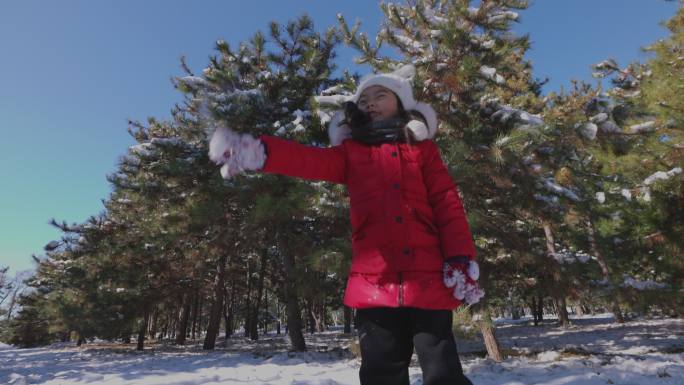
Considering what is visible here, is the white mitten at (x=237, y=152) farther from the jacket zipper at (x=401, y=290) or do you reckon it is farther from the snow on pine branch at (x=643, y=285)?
the snow on pine branch at (x=643, y=285)

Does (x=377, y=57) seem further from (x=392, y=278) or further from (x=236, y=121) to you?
(x=392, y=278)

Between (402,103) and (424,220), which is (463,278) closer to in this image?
(424,220)

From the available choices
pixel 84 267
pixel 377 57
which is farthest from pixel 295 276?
pixel 84 267

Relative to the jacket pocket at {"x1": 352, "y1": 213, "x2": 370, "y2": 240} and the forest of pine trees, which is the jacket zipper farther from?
the forest of pine trees

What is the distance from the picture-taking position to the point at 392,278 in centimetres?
194

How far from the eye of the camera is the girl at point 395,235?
1.82 meters

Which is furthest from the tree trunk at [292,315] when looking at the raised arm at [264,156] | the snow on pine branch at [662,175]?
the raised arm at [264,156]

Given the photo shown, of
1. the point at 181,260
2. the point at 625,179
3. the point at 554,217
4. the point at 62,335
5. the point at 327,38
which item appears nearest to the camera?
the point at 554,217

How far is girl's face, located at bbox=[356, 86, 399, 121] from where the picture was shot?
2510 millimetres

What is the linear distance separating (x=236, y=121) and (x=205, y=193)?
2.57 metres

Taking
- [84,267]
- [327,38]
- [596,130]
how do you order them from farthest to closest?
[84,267] → [327,38] → [596,130]

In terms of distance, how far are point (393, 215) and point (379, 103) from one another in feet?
2.86

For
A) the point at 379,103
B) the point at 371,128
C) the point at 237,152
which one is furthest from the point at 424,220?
the point at 237,152

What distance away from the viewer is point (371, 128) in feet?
7.60
